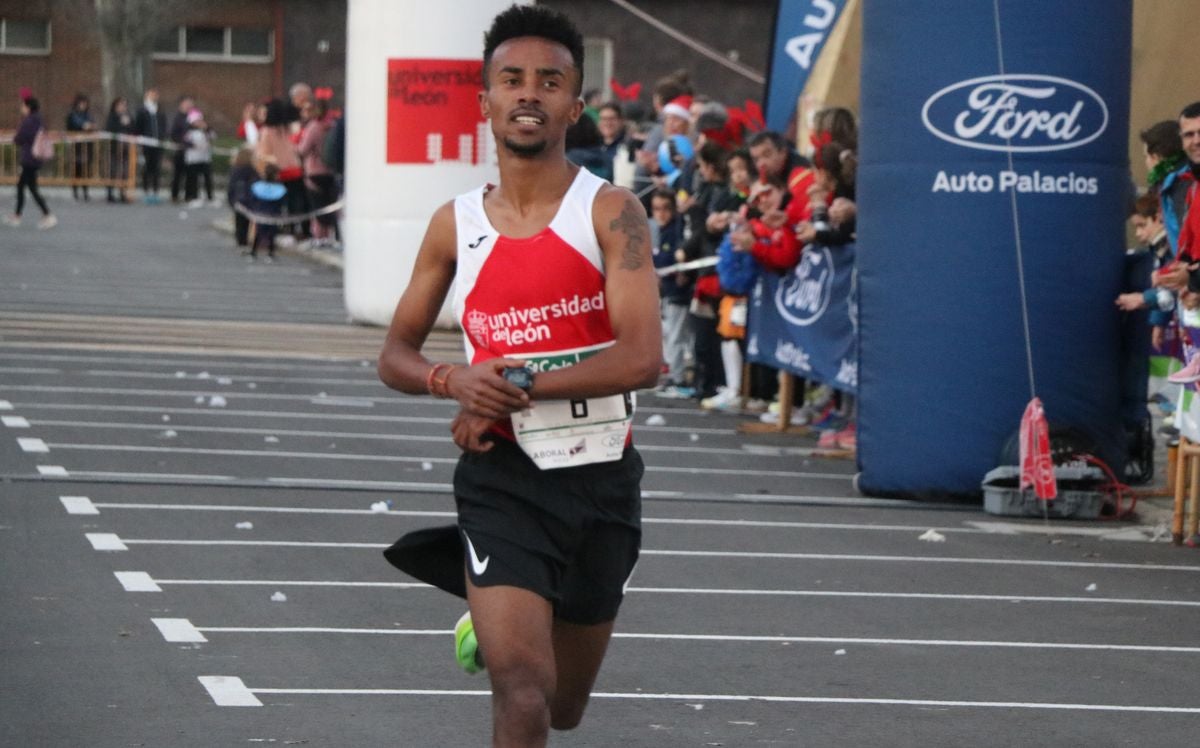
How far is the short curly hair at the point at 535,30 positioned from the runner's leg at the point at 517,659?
1267mm

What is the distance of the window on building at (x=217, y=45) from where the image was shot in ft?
195

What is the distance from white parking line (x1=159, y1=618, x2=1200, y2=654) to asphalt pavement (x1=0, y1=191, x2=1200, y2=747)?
2 cm

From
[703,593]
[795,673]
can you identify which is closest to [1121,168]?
[703,593]

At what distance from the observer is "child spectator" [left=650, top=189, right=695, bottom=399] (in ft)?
56.2

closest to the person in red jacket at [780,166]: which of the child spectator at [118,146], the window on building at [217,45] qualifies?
the child spectator at [118,146]

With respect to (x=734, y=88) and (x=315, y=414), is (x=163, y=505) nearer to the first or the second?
(x=315, y=414)

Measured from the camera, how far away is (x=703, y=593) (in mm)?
9484

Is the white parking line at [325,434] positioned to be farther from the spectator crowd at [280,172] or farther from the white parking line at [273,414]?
the spectator crowd at [280,172]

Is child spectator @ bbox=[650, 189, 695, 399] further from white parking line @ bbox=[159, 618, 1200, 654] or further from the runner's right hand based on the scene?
the runner's right hand

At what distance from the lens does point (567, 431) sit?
17.6 feet

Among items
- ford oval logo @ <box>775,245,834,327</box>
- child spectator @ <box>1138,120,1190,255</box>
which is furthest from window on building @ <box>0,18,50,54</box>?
child spectator @ <box>1138,120,1190,255</box>

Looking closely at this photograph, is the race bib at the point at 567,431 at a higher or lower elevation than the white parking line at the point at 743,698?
higher

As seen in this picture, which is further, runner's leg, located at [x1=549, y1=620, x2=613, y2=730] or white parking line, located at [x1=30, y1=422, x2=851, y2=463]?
white parking line, located at [x1=30, y1=422, x2=851, y2=463]

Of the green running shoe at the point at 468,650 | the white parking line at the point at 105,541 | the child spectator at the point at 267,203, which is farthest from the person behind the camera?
the child spectator at the point at 267,203
